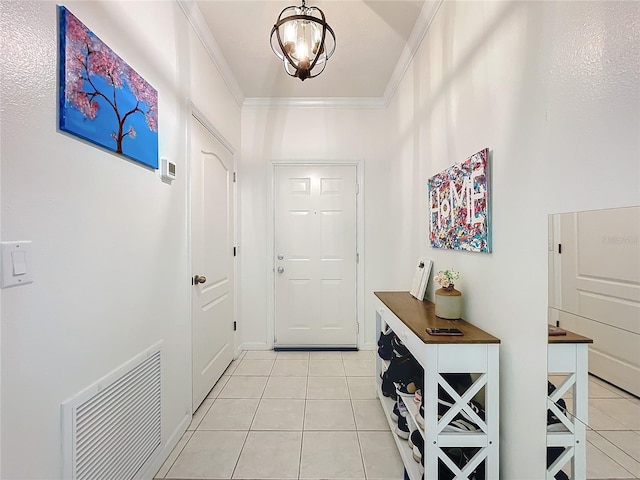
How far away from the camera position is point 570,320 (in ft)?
3.07

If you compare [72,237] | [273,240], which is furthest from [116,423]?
[273,240]

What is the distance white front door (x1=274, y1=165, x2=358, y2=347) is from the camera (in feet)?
10.8

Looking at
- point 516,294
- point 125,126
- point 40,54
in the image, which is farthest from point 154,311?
point 516,294

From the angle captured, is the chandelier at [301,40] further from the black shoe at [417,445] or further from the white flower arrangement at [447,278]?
the black shoe at [417,445]

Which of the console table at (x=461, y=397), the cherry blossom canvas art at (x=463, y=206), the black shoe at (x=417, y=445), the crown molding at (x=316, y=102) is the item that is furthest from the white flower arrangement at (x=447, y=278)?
the crown molding at (x=316, y=102)

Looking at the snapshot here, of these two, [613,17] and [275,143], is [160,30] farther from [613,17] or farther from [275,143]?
[613,17]

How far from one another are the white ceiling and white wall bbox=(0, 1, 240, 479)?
1.53ft

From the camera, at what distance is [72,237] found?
106 centimetres

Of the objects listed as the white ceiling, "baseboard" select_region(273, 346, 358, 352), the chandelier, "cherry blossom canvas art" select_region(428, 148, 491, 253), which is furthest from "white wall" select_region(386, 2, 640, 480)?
"baseboard" select_region(273, 346, 358, 352)

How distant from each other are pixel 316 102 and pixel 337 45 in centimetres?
87

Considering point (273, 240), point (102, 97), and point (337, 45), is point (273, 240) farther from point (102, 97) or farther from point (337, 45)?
point (102, 97)

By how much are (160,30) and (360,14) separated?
1.28m

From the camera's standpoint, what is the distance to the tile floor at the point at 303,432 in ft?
2.76

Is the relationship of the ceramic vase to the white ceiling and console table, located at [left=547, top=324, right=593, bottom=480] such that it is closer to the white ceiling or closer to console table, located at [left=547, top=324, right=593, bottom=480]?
console table, located at [left=547, top=324, right=593, bottom=480]
